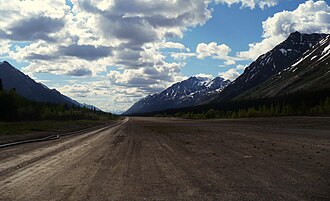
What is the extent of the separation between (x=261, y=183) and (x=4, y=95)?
9281cm

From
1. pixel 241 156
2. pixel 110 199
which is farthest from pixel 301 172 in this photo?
pixel 110 199

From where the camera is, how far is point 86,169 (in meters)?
14.6

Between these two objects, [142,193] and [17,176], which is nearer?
[142,193]

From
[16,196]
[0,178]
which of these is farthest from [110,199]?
[0,178]

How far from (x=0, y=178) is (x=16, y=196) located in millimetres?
3340

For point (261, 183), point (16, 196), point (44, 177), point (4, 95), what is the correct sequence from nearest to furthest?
1. point (16, 196)
2. point (261, 183)
3. point (44, 177)
4. point (4, 95)

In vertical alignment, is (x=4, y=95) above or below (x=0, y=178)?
above

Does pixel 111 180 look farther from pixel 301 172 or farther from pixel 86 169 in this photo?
pixel 301 172

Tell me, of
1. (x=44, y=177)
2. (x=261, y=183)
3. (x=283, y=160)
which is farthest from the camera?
(x=283, y=160)

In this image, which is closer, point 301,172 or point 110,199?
point 110,199

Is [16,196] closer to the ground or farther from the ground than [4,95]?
closer to the ground

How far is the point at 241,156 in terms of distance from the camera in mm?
17688

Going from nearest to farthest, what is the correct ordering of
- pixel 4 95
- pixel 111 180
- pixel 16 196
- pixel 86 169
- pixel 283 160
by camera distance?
1. pixel 16 196
2. pixel 111 180
3. pixel 86 169
4. pixel 283 160
5. pixel 4 95

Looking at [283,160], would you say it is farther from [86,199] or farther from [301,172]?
[86,199]
